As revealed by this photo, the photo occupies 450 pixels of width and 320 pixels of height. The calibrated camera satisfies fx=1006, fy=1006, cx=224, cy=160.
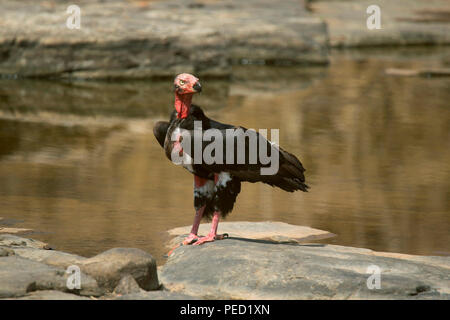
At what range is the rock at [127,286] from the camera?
493cm

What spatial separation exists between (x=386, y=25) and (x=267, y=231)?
52.0 ft

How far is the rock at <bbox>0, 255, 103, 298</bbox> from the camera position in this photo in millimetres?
4758

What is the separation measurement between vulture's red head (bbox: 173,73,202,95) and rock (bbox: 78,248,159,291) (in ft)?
3.31

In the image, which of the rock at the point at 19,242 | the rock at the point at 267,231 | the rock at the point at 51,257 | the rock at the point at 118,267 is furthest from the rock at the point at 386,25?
the rock at the point at 118,267

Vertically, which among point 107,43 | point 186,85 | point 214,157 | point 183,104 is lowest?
point 214,157

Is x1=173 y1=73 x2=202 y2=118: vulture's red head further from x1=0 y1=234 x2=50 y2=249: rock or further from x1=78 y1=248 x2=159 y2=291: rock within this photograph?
x1=0 y1=234 x2=50 y2=249: rock

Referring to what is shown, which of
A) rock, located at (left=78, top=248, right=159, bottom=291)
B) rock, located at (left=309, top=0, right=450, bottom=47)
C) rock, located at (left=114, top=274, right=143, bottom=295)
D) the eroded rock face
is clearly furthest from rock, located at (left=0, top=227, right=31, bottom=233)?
rock, located at (left=309, top=0, right=450, bottom=47)

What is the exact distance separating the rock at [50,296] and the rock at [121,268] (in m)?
0.24

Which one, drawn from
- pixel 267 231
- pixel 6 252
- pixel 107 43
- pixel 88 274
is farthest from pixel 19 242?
pixel 107 43

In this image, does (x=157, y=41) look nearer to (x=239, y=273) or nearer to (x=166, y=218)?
→ (x=166, y=218)

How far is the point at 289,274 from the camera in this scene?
5.20 m

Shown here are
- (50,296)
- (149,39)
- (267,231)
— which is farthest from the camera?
(149,39)

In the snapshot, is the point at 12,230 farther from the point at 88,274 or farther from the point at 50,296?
the point at 50,296

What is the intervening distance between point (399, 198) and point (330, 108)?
5.45m
